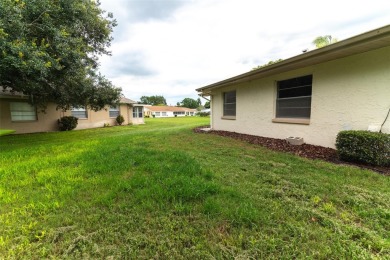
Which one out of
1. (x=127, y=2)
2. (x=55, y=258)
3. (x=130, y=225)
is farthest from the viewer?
(x=127, y=2)

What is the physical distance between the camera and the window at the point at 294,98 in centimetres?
601

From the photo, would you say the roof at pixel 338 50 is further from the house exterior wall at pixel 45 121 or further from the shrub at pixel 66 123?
the shrub at pixel 66 123

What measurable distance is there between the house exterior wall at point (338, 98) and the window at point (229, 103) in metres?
1.94

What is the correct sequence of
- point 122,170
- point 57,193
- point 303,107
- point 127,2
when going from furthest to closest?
1. point 127,2
2. point 303,107
3. point 122,170
4. point 57,193

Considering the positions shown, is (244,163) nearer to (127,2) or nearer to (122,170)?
(122,170)

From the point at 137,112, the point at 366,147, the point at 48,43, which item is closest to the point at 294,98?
the point at 366,147

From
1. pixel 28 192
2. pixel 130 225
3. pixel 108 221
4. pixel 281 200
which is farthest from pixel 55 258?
pixel 281 200

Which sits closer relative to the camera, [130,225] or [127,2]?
[130,225]

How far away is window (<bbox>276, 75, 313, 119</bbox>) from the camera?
19.7 ft

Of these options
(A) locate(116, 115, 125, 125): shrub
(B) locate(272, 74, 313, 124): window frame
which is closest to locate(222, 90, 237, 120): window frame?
(B) locate(272, 74, 313, 124): window frame

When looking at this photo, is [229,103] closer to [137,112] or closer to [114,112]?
[114,112]

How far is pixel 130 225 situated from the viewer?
77.3 inches

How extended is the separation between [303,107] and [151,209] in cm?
615

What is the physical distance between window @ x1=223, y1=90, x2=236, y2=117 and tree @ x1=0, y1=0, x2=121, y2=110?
7.12 meters
